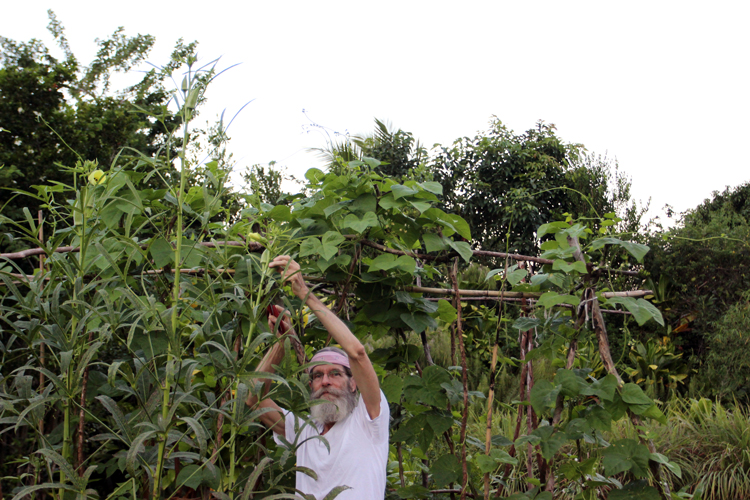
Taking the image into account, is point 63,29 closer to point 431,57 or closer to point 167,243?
point 431,57

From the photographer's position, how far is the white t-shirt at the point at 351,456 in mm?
1599

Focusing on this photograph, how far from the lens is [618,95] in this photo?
5.30 meters

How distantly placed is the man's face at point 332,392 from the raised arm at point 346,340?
0.35ft

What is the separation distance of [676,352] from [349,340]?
274 inches

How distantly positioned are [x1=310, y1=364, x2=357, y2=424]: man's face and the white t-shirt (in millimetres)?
39

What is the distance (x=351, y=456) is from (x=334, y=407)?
157mm

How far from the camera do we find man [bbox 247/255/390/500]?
158cm

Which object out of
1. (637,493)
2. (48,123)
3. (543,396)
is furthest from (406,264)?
(48,123)

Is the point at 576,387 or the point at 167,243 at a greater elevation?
the point at 167,243

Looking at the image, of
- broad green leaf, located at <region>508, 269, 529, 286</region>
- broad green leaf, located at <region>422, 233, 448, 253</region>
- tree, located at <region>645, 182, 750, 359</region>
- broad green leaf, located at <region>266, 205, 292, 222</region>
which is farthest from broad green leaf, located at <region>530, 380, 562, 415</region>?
tree, located at <region>645, 182, 750, 359</region>

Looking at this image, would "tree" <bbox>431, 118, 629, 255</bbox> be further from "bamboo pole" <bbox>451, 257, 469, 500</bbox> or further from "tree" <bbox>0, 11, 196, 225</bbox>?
"bamboo pole" <bbox>451, 257, 469, 500</bbox>

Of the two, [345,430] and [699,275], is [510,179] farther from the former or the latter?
[345,430]

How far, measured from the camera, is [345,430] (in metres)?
1.68

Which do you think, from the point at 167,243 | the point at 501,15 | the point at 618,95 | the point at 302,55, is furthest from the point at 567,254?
the point at 618,95
